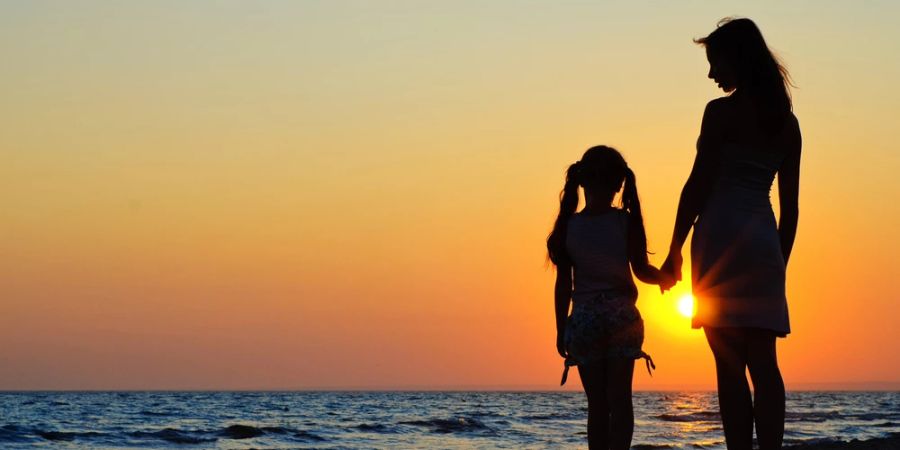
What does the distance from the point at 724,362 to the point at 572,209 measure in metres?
1.62

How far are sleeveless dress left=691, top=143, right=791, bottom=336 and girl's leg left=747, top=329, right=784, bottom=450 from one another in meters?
0.06

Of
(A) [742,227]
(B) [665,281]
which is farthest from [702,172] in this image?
(B) [665,281]

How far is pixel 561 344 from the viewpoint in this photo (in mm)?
5277

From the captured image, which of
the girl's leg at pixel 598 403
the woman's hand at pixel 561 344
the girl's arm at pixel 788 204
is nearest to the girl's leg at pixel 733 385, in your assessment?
the girl's arm at pixel 788 204

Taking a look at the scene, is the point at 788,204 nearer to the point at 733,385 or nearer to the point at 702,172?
the point at 702,172

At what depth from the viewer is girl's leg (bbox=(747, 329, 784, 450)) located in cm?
387

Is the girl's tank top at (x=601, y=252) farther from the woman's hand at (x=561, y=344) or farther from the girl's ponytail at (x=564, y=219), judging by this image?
the woman's hand at (x=561, y=344)

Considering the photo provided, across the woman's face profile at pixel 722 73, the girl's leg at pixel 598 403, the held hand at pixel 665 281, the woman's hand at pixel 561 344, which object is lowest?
the girl's leg at pixel 598 403

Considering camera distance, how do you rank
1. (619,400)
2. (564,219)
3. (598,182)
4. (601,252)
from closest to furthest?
1. (619,400)
2. (601,252)
3. (598,182)
4. (564,219)

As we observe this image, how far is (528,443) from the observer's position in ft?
68.3

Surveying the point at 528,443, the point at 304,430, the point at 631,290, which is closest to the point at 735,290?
the point at 631,290

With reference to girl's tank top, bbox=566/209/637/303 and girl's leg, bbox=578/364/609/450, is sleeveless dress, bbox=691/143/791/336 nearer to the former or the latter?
girl's tank top, bbox=566/209/637/303

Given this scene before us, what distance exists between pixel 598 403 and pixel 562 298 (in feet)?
1.79

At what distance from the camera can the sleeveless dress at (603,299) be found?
5.11 m
